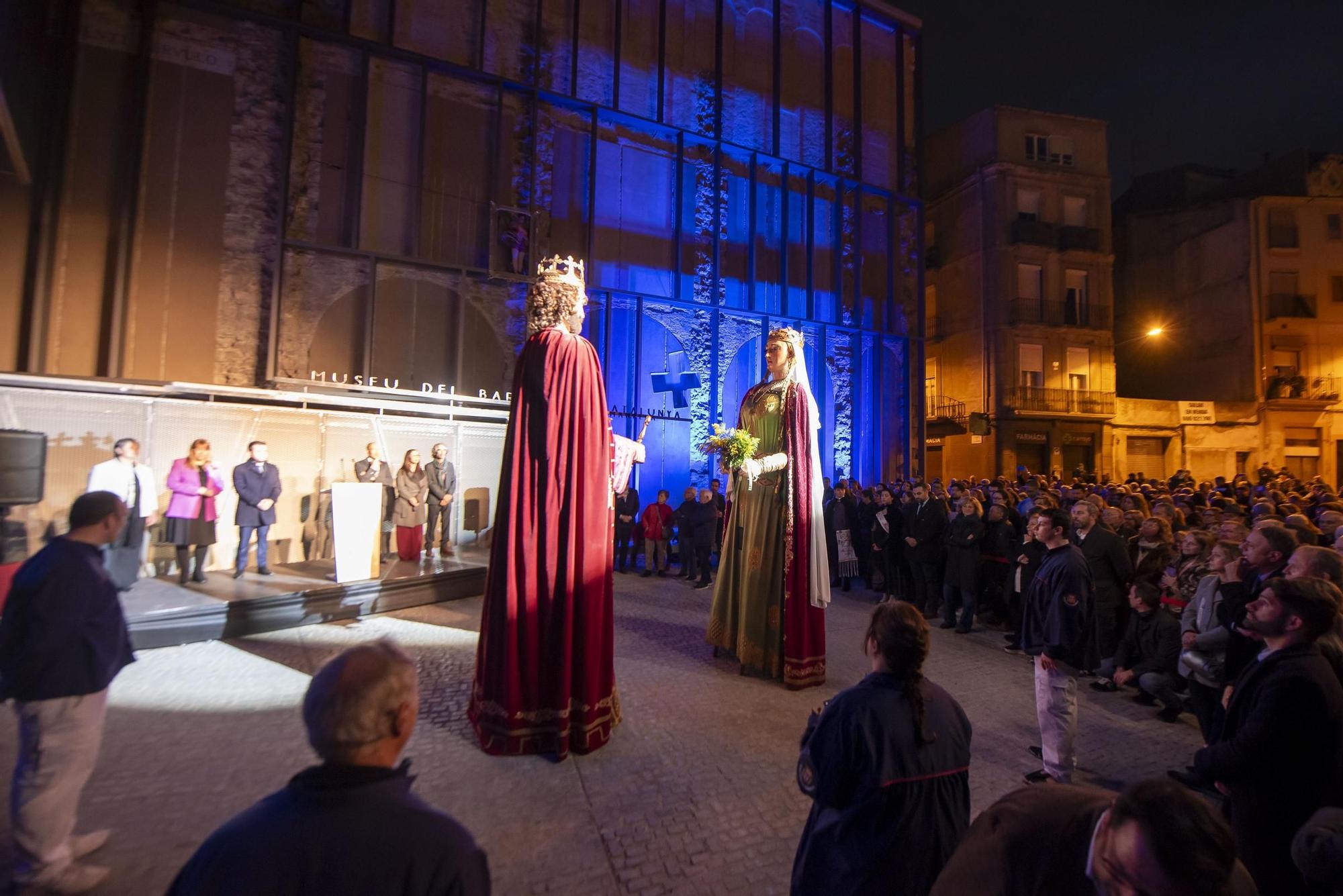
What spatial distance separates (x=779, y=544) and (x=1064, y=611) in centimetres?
230

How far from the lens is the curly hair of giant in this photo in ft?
15.1

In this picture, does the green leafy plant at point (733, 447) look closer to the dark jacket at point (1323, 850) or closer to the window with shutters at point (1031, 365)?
the dark jacket at point (1323, 850)

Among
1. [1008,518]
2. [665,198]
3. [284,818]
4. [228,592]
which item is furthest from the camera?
[665,198]

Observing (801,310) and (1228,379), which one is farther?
(1228,379)

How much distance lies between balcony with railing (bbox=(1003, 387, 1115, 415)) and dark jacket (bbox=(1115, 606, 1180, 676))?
20306mm

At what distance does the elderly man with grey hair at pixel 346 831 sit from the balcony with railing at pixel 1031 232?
2843 cm

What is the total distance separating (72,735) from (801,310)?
54.7 feet

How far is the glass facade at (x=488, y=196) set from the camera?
36.7 feet

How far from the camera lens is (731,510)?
615 cm

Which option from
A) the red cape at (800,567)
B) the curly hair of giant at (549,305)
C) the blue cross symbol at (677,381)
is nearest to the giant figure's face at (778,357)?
the red cape at (800,567)

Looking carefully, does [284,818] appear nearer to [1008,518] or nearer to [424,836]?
[424,836]

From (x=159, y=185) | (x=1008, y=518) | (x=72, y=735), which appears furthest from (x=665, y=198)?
(x=72, y=735)

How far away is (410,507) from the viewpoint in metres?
9.88

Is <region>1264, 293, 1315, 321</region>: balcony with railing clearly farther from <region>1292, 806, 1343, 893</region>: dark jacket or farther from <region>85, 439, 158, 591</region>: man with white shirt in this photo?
<region>85, 439, 158, 591</region>: man with white shirt
